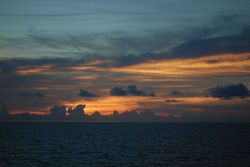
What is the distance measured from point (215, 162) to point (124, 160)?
19331 millimetres

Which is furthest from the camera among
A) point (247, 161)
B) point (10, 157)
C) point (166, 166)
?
point (10, 157)

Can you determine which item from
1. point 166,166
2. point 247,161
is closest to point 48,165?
point 166,166

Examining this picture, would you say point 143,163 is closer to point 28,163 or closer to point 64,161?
point 64,161

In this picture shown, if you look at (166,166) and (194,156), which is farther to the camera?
(194,156)

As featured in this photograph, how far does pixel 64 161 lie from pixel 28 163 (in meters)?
7.74

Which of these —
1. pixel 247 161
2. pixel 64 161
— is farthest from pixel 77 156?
pixel 247 161

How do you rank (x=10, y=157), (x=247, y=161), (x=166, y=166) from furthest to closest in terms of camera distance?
(x=10, y=157) < (x=247, y=161) < (x=166, y=166)

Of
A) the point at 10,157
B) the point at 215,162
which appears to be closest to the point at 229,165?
the point at 215,162

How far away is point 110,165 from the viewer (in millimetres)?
74500

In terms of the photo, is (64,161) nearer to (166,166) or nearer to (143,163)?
(143,163)

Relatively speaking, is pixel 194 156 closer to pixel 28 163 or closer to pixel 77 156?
pixel 77 156

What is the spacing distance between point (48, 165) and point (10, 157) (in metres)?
17.1

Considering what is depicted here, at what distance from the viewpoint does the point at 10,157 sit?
8625 cm

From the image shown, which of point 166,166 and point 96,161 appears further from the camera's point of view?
point 96,161
